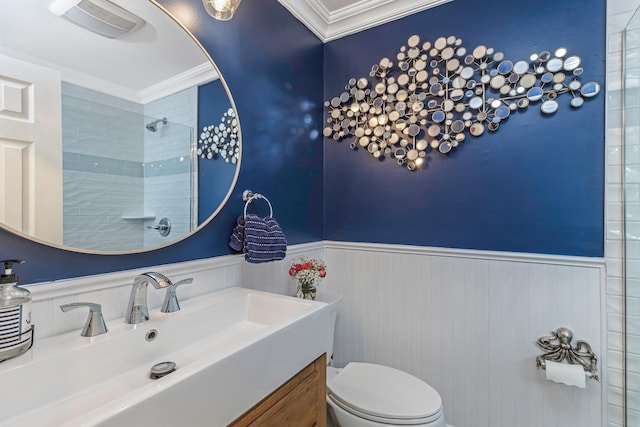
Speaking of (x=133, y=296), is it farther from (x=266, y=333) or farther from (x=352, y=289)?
(x=352, y=289)

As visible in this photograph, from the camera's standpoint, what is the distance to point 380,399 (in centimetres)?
134

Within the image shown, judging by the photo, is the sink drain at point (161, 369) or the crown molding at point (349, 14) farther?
the crown molding at point (349, 14)

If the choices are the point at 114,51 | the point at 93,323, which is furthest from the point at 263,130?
the point at 93,323

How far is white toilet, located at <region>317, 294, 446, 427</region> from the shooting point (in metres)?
1.24

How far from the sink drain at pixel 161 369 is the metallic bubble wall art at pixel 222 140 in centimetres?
78

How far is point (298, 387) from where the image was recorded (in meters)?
1.00

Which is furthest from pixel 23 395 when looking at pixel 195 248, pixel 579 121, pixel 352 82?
pixel 579 121

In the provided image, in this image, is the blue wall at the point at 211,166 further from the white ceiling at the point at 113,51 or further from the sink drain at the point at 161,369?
the sink drain at the point at 161,369

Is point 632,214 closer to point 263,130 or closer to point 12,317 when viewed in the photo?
point 263,130

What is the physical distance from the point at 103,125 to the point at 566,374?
200 centimetres

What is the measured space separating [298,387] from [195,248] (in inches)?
25.9

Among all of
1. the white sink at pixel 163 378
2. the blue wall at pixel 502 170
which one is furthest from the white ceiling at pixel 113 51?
the blue wall at pixel 502 170

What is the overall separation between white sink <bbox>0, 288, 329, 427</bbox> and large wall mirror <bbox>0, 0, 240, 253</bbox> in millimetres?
283

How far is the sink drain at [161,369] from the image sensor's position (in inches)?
34.4
